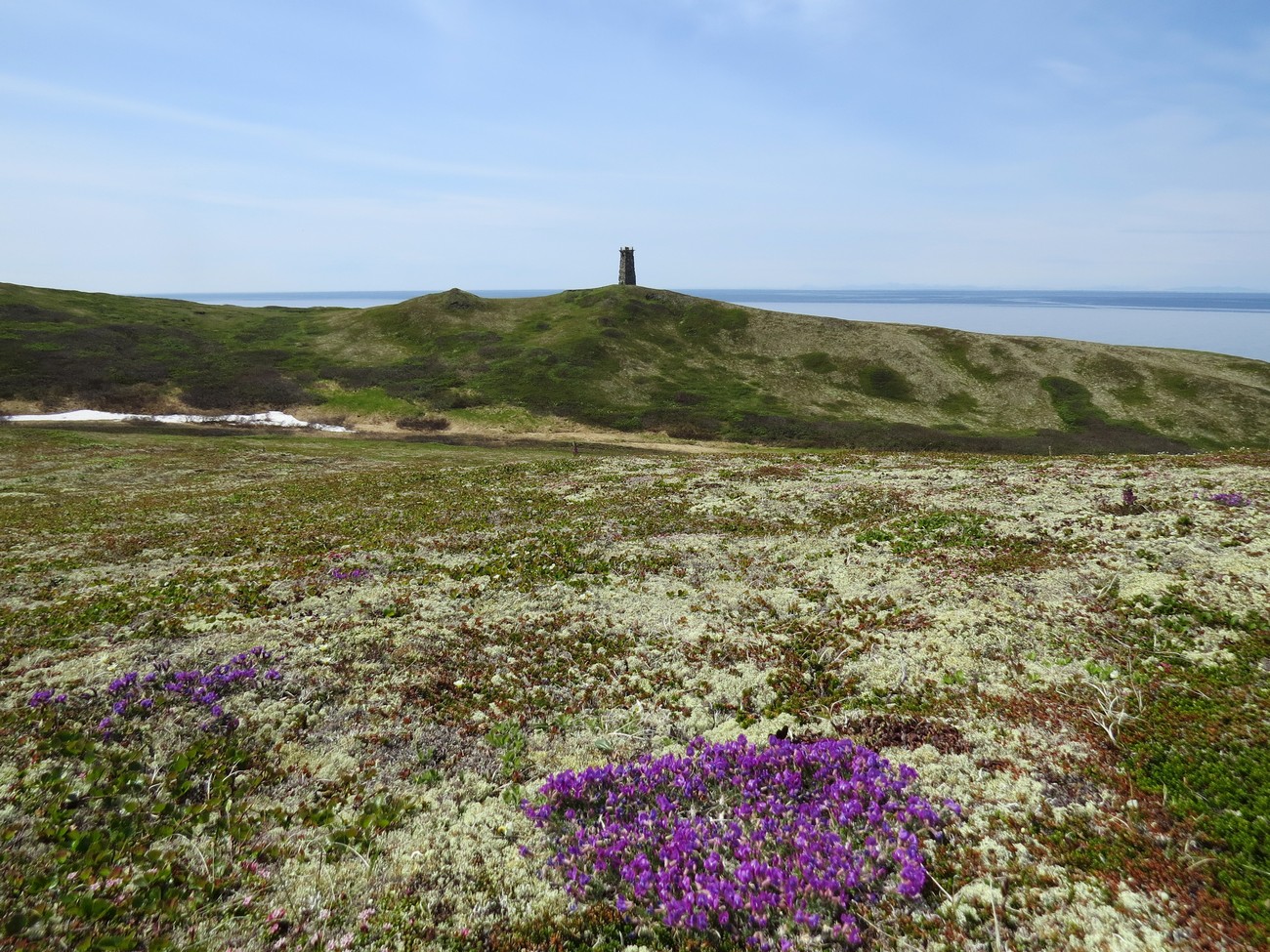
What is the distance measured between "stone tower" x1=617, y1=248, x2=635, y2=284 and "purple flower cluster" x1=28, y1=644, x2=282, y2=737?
568 feet

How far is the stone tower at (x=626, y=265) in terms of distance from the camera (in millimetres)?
178000

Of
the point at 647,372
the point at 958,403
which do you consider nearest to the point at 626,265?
the point at 647,372

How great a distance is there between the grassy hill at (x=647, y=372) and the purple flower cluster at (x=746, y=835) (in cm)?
8816

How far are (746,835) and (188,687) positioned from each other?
12325mm

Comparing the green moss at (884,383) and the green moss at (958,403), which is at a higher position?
the green moss at (884,383)

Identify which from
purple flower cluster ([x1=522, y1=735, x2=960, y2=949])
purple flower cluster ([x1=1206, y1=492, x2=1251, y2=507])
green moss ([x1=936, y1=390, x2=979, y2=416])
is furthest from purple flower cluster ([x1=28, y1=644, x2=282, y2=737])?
green moss ([x1=936, y1=390, x2=979, y2=416])

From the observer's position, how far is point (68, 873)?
8773 millimetres

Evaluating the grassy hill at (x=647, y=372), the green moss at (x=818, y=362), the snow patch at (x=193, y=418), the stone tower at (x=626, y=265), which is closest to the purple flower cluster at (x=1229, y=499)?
the grassy hill at (x=647, y=372)

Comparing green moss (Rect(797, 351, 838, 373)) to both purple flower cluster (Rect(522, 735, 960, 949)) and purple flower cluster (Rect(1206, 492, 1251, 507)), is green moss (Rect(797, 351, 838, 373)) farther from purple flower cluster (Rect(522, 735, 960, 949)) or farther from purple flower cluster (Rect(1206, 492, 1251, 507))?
purple flower cluster (Rect(522, 735, 960, 949))

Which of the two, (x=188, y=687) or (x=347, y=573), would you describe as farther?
(x=347, y=573)

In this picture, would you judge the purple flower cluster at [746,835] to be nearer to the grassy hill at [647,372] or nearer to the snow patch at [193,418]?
the grassy hill at [647,372]

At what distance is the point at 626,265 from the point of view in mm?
179250

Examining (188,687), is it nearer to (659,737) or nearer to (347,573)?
(347,573)

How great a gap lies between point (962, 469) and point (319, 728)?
3627cm
